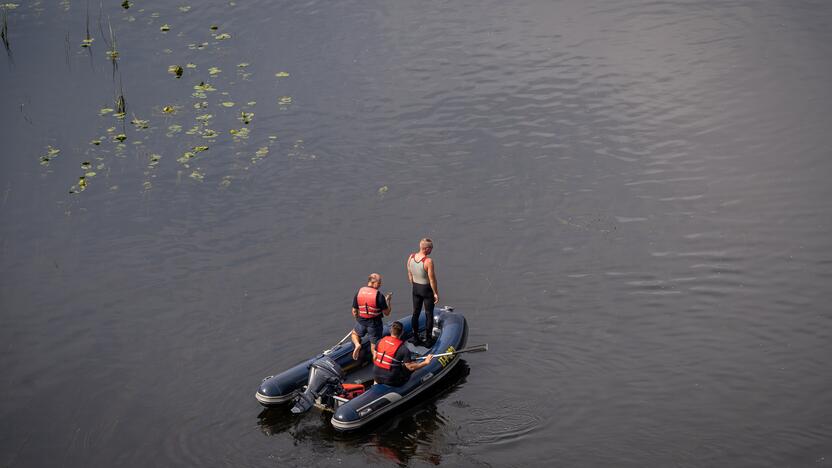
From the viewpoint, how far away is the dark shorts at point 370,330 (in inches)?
690

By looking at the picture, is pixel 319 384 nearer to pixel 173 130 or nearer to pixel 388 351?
pixel 388 351

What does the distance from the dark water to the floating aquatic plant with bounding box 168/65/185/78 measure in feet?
1.76

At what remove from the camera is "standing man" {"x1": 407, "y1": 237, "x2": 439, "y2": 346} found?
1781cm

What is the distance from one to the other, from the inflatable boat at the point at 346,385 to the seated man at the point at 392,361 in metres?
0.14

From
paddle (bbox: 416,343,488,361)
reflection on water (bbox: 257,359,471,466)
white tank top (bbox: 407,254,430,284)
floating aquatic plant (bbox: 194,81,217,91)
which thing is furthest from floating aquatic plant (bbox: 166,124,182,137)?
paddle (bbox: 416,343,488,361)

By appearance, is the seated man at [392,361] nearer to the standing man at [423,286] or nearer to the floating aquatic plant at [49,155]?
the standing man at [423,286]

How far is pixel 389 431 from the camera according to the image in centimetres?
1628

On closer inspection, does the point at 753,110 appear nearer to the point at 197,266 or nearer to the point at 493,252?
the point at 493,252

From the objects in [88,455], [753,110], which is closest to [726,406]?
[88,455]

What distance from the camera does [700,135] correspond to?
25.8 m

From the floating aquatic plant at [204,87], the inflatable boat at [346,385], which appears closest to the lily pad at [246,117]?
the floating aquatic plant at [204,87]

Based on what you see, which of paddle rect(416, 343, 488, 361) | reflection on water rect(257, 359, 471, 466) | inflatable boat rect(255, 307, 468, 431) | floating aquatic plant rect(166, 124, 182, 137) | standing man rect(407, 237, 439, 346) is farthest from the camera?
floating aquatic plant rect(166, 124, 182, 137)

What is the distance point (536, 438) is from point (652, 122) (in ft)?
45.2

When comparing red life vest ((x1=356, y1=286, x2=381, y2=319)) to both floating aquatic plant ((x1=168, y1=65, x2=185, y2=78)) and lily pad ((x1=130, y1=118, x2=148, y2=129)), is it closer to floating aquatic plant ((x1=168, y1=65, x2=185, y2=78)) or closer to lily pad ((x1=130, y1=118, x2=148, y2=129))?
lily pad ((x1=130, y1=118, x2=148, y2=129))
